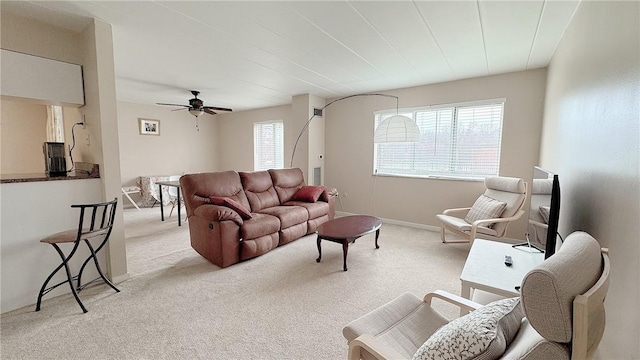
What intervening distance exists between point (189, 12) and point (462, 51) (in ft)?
8.98

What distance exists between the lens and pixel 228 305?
2174mm

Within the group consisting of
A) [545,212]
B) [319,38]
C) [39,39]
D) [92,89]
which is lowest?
[545,212]

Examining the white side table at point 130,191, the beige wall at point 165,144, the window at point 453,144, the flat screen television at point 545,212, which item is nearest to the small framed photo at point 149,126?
the beige wall at point 165,144

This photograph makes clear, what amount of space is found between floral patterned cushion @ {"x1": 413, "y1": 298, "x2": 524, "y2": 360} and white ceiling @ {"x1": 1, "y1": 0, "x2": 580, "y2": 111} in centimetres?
210

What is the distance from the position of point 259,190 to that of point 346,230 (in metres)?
1.60

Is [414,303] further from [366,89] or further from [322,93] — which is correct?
[322,93]

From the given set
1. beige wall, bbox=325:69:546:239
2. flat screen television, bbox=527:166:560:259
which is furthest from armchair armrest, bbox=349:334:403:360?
beige wall, bbox=325:69:546:239

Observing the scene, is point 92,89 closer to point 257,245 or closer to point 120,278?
point 120,278

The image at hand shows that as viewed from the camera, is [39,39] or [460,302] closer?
[460,302]

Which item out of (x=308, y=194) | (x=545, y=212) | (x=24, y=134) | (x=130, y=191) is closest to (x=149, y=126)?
(x=130, y=191)

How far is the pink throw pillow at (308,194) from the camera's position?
4157 mm

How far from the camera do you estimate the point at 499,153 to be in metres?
3.77

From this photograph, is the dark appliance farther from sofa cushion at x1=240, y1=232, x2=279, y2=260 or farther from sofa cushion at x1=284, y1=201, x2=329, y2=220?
sofa cushion at x1=284, y1=201, x2=329, y2=220

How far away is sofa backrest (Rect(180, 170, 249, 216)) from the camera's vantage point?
125 inches
